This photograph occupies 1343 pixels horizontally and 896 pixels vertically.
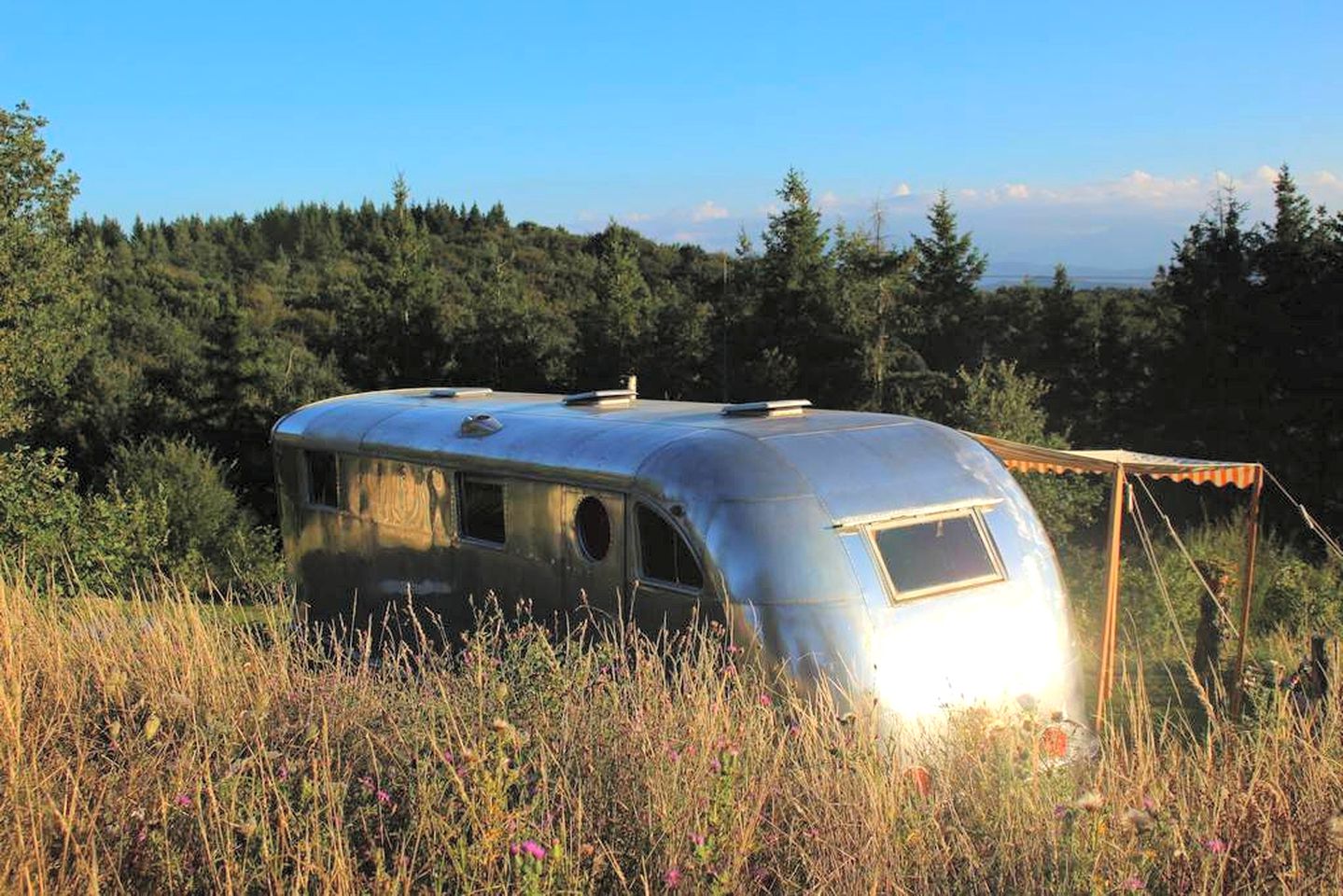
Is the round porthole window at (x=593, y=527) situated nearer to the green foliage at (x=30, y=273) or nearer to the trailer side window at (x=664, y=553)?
the trailer side window at (x=664, y=553)

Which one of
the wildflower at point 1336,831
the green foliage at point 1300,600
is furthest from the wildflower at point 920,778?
the green foliage at point 1300,600

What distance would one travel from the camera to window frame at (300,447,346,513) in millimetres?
8781

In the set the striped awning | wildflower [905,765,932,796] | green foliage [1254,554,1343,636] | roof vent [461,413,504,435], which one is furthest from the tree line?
wildflower [905,765,932,796]

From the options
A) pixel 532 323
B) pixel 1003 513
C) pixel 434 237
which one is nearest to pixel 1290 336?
pixel 532 323

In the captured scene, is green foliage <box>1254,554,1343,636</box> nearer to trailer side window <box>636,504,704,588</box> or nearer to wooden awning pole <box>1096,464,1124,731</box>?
wooden awning pole <box>1096,464,1124,731</box>

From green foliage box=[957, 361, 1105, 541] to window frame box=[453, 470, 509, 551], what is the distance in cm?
830

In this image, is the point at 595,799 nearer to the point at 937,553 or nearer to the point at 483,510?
the point at 937,553

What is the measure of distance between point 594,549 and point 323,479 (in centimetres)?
373

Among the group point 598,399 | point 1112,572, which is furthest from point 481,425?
point 1112,572

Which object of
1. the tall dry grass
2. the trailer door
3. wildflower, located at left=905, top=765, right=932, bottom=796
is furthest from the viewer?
the trailer door

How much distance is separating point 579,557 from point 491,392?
3.43 meters

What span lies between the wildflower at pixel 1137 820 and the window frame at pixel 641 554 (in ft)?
9.90

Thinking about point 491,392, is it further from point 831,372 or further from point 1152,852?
point 831,372

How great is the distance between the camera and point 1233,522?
51.3 feet
